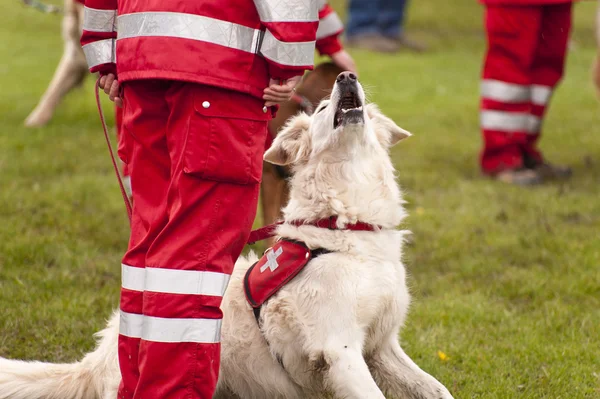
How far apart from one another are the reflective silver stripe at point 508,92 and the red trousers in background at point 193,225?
16.8ft

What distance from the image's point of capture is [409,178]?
8008 mm

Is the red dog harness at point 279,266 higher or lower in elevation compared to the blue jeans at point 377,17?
higher

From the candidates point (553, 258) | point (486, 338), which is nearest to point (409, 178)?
point (553, 258)

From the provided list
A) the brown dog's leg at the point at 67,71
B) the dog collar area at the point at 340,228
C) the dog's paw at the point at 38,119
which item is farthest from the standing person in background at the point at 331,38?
the dog's paw at the point at 38,119

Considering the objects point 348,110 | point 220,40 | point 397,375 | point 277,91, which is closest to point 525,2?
point 348,110

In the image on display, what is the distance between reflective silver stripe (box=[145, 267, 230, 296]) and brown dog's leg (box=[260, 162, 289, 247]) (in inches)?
82.5

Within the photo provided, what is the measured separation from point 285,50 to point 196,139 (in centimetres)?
46

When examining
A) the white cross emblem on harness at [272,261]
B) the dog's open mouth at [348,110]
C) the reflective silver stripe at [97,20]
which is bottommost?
the white cross emblem on harness at [272,261]

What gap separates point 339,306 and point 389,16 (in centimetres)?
1548

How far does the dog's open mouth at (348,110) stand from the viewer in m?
3.66

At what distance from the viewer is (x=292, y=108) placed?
5016mm

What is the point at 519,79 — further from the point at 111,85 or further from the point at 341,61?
the point at 111,85

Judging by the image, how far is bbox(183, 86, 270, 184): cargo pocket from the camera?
298 centimetres

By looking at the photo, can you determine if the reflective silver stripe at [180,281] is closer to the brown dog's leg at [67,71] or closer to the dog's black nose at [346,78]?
the dog's black nose at [346,78]
